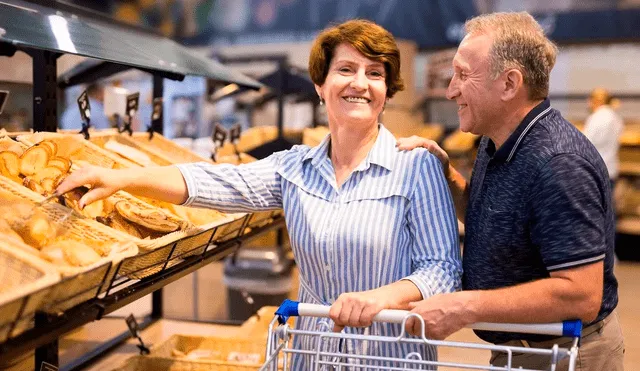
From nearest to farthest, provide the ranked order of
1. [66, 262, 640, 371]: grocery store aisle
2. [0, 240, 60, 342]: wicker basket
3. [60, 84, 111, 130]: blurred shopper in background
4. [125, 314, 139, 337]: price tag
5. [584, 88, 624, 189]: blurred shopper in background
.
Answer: [0, 240, 60, 342]: wicker basket < [66, 262, 640, 371]: grocery store aisle < [125, 314, 139, 337]: price tag < [60, 84, 111, 130]: blurred shopper in background < [584, 88, 624, 189]: blurred shopper in background

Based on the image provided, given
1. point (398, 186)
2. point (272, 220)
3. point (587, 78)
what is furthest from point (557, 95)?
point (398, 186)

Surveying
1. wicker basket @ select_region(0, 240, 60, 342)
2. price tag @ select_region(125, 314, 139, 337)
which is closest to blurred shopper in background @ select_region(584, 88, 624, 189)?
price tag @ select_region(125, 314, 139, 337)

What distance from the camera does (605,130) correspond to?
270 inches

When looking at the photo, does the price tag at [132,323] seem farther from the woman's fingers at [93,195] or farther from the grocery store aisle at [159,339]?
the woman's fingers at [93,195]

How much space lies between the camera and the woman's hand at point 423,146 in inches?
72.3

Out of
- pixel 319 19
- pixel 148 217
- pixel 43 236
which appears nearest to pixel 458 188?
pixel 148 217

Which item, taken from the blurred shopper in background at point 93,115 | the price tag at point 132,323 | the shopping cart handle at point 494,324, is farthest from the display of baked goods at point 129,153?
the blurred shopper in background at point 93,115

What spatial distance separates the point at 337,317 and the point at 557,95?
7334 millimetres

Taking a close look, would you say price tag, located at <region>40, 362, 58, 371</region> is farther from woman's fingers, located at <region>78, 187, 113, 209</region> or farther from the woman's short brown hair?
the woman's short brown hair

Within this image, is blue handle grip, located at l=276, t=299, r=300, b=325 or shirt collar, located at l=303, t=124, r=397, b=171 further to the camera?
shirt collar, located at l=303, t=124, r=397, b=171

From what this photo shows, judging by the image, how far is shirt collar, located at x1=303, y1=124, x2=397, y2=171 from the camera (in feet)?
5.89

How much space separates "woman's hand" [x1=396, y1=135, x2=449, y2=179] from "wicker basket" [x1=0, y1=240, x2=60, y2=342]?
0.92 meters

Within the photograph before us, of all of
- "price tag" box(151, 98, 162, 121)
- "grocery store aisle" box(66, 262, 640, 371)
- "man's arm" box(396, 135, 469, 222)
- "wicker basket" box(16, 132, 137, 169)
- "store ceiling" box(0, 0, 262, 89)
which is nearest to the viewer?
"store ceiling" box(0, 0, 262, 89)

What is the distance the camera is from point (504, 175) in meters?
1.58
